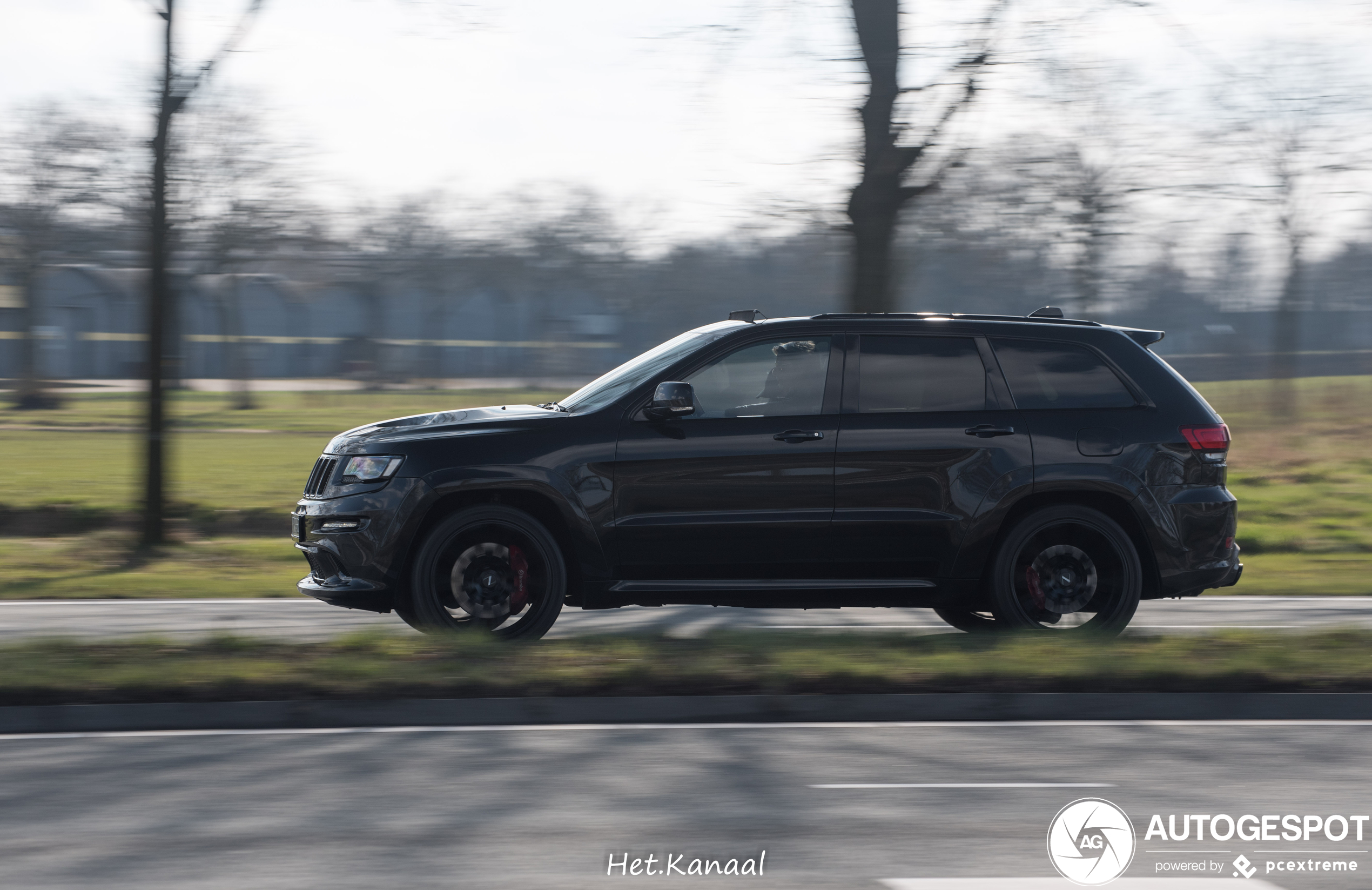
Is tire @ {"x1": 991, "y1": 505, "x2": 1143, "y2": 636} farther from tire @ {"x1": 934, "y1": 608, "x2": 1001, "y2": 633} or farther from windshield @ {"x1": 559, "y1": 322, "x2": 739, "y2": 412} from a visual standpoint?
windshield @ {"x1": 559, "y1": 322, "x2": 739, "y2": 412}

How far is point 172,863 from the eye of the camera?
446 cm

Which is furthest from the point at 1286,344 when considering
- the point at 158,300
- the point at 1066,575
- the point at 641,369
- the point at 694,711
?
the point at 694,711

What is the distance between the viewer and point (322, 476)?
8.30m

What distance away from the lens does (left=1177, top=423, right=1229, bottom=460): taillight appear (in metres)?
8.46

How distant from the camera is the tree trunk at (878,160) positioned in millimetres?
13477

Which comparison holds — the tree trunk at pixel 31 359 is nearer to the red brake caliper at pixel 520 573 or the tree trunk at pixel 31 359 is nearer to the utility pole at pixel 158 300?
the utility pole at pixel 158 300

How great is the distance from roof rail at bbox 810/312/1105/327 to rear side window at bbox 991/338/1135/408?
146mm

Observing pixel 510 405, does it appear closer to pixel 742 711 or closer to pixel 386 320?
pixel 742 711

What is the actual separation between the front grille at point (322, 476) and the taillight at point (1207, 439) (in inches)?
194

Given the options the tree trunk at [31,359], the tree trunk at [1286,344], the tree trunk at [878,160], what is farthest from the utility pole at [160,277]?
the tree trunk at [31,359]

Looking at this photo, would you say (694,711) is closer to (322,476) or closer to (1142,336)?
(322,476)

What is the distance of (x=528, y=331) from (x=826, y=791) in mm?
30371

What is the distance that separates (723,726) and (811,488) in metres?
2.01

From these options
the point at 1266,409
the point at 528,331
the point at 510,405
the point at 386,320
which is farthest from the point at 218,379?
the point at 510,405
